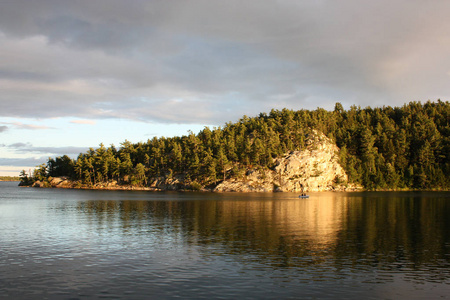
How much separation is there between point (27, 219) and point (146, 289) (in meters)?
52.5

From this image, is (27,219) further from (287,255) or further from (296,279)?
(296,279)

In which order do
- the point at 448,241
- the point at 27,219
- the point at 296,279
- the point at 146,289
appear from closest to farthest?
the point at 146,289 < the point at 296,279 < the point at 448,241 < the point at 27,219

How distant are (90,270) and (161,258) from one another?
23.9 feet

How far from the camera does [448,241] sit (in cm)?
4556

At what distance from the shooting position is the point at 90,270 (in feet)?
101

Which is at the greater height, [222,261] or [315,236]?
[222,261]

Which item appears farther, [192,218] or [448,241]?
[192,218]

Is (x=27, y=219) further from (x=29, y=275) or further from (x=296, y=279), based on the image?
(x=296, y=279)

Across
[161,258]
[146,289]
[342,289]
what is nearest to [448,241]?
→ [342,289]

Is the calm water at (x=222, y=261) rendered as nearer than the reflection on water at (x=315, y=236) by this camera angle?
Yes

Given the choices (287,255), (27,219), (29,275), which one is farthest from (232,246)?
(27,219)

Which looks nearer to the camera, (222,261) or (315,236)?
(222,261)

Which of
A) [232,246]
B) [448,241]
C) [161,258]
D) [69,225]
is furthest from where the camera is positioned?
[69,225]

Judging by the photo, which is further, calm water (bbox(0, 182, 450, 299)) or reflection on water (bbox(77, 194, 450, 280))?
reflection on water (bbox(77, 194, 450, 280))
